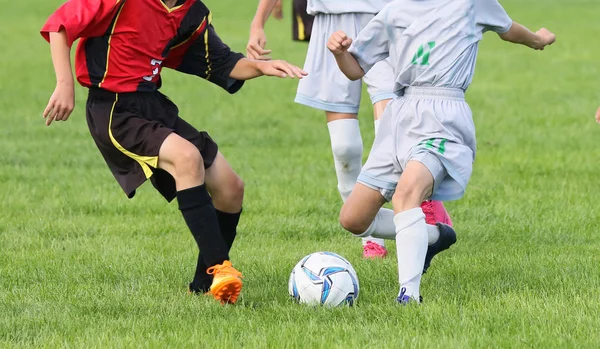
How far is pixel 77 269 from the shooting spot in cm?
588

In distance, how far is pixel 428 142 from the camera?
5.01 m

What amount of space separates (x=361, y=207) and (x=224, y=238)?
74cm

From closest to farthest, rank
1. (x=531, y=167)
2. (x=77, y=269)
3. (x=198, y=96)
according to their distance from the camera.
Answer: (x=77, y=269) → (x=531, y=167) → (x=198, y=96)

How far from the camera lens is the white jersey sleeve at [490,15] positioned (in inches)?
212

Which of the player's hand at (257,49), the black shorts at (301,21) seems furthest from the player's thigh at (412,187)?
the black shorts at (301,21)

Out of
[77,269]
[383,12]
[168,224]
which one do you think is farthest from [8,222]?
[383,12]

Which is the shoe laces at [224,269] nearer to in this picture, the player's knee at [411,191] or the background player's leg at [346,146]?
the player's knee at [411,191]

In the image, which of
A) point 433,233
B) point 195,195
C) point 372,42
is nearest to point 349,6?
point 372,42

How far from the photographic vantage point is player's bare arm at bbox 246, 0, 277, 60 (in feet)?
18.7

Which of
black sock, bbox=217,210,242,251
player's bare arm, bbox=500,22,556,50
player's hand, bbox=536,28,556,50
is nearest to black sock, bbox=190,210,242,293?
black sock, bbox=217,210,242,251

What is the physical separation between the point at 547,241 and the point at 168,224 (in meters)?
2.52

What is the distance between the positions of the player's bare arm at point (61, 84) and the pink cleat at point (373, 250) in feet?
6.85

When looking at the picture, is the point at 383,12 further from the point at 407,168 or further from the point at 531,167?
the point at 531,167

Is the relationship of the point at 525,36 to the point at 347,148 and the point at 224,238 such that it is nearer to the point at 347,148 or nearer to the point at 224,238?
the point at 347,148
